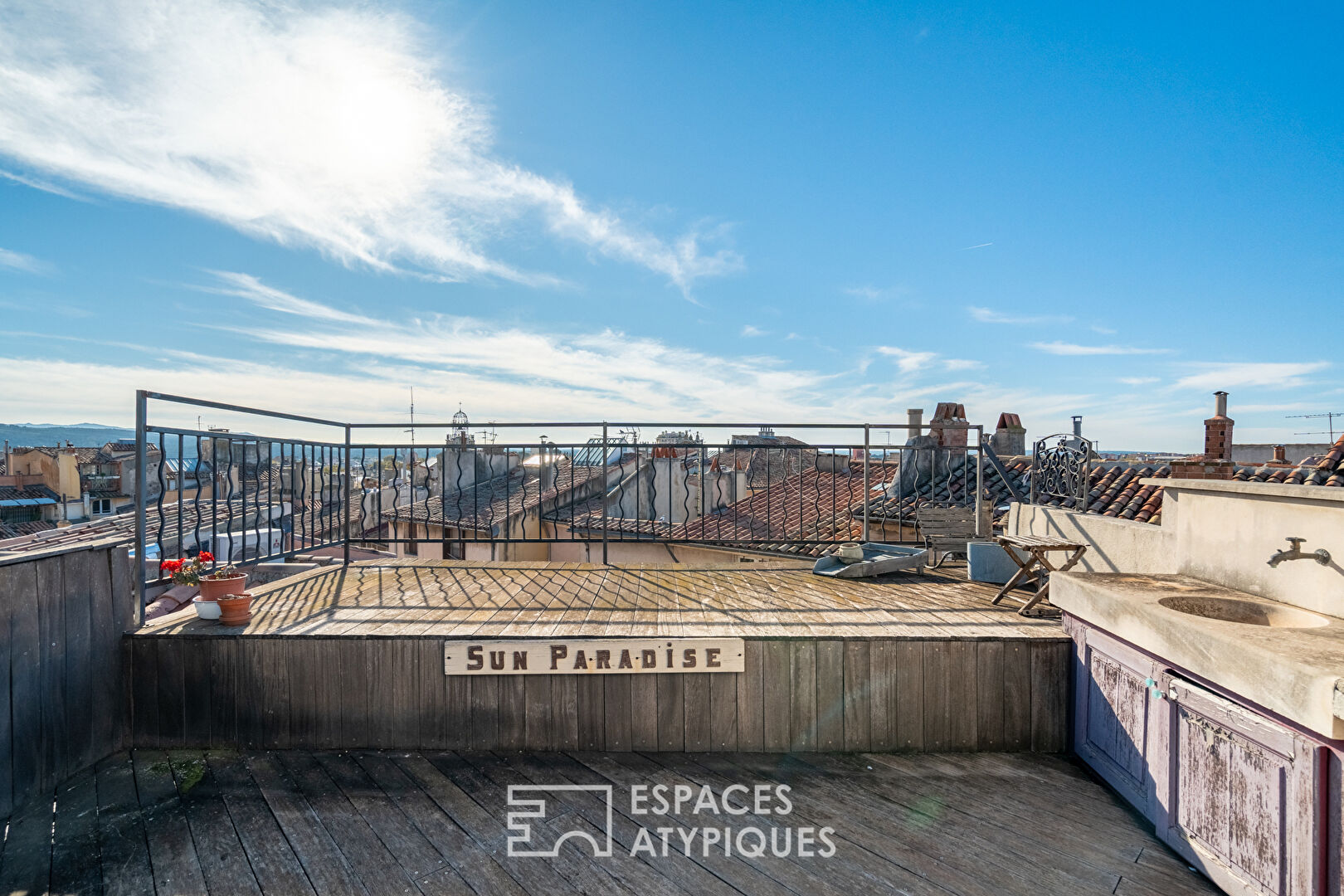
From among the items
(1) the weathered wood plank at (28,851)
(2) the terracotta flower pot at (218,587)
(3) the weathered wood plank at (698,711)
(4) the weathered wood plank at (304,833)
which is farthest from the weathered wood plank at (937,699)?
(2) the terracotta flower pot at (218,587)

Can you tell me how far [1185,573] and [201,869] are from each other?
4645 mm

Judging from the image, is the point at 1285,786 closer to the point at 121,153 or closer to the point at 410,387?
the point at 121,153

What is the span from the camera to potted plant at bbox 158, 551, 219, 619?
2887 millimetres

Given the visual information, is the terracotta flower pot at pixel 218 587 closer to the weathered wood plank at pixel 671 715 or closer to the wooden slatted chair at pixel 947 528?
the weathered wood plank at pixel 671 715

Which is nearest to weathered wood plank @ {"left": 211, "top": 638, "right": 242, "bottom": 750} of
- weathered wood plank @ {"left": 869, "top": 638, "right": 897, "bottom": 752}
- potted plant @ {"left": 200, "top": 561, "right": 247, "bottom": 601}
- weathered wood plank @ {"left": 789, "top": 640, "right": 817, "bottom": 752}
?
potted plant @ {"left": 200, "top": 561, "right": 247, "bottom": 601}

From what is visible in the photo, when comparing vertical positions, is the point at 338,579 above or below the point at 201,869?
above

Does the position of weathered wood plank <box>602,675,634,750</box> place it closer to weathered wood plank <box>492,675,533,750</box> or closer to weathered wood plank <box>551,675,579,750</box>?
weathered wood plank <box>551,675,579,750</box>

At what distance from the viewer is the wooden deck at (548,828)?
182 centimetres

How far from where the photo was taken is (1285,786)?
1626 millimetres

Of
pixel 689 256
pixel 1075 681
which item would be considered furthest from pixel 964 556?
pixel 689 256

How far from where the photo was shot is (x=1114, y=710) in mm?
2422

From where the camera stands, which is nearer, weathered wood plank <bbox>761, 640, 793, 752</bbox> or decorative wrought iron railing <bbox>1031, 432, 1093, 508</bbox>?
weathered wood plank <bbox>761, 640, 793, 752</bbox>

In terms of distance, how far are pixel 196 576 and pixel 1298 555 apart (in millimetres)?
5216

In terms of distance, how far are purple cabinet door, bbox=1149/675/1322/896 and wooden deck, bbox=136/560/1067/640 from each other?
2.57 feet
